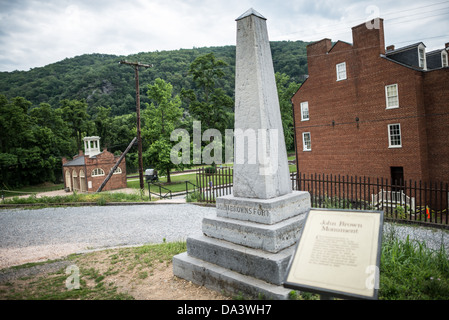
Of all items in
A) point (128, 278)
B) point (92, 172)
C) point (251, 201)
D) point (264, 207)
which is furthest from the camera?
point (92, 172)

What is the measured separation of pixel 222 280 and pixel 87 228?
746 cm

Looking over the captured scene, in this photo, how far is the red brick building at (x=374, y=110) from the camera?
16.6 metres

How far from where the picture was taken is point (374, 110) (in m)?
18.6

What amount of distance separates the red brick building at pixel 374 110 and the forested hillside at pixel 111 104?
14240 millimetres

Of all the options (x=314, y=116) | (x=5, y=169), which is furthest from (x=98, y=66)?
(x=314, y=116)

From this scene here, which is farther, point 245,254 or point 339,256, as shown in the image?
point 245,254

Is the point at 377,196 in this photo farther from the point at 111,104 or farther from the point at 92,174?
the point at 111,104

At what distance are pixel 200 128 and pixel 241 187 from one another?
3224cm

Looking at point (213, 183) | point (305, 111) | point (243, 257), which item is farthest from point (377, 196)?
point (305, 111)

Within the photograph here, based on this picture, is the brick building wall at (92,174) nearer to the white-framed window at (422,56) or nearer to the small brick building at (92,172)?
the small brick building at (92,172)

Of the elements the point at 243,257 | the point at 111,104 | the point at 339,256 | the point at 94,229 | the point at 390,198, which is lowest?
the point at 390,198

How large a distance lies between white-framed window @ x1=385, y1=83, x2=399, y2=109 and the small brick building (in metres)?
28.5
